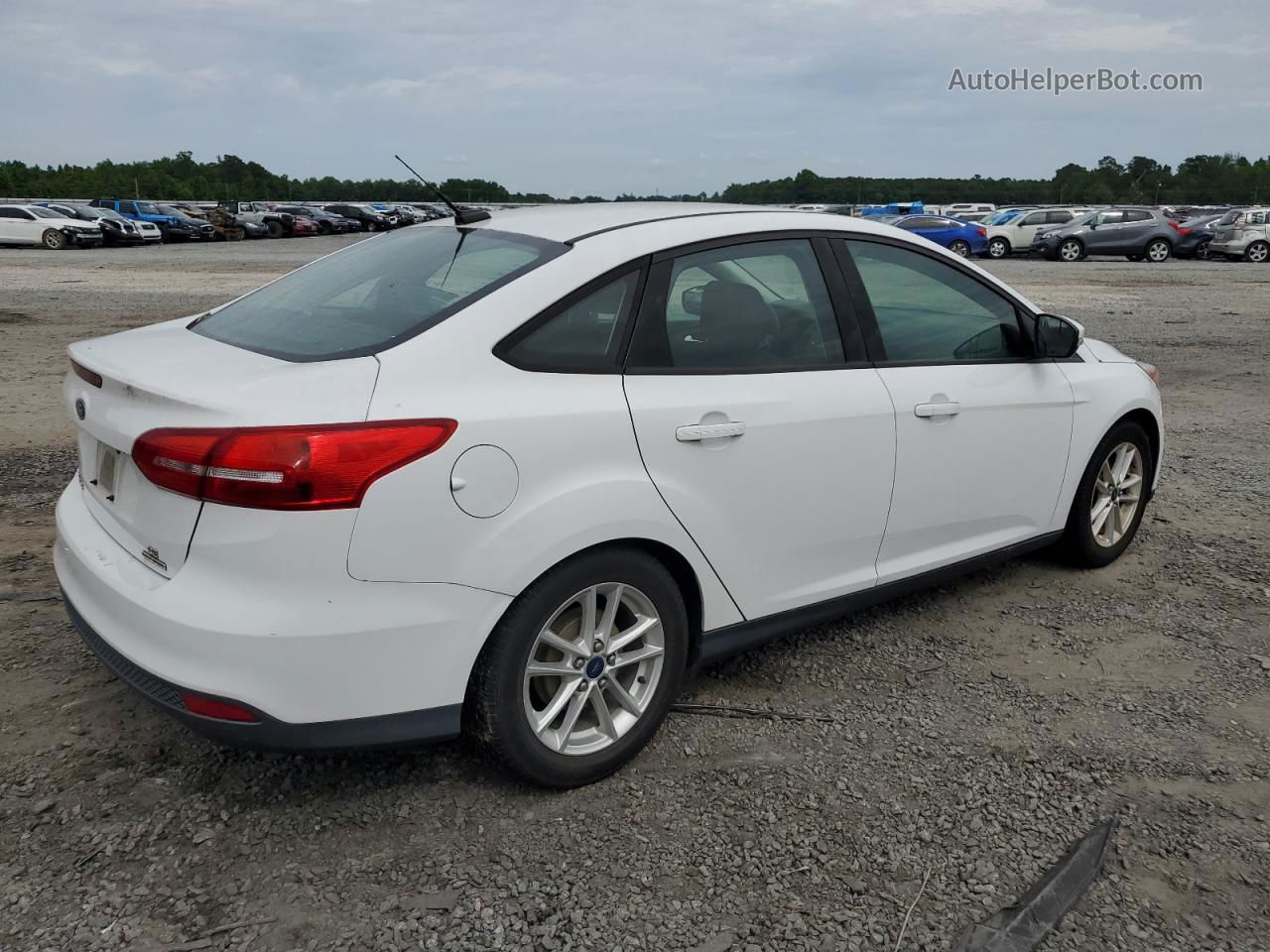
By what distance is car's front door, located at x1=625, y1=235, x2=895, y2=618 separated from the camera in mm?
3102

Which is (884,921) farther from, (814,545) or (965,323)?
(965,323)

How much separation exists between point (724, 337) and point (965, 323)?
124 cm

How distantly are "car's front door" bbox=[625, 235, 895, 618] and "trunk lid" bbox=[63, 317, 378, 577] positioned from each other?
854 mm

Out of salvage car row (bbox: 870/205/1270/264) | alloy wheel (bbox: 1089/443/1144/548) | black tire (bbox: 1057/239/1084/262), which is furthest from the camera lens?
black tire (bbox: 1057/239/1084/262)

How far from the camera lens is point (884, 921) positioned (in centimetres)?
257

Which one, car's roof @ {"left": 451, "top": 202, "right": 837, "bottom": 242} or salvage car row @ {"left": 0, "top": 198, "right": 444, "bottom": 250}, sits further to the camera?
salvage car row @ {"left": 0, "top": 198, "right": 444, "bottom": 250}

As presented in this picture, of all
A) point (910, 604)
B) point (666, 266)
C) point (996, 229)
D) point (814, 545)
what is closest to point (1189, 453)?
point (910, 604)

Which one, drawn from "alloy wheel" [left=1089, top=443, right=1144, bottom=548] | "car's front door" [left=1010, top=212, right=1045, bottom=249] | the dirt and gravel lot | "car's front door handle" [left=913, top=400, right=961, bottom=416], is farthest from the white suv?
"car's front door handle" [left=913, top=400, right=961, bottom=416]

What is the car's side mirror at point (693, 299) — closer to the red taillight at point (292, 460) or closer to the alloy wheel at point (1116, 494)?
the red taillight at point (292, 460)

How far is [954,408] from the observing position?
151 inches

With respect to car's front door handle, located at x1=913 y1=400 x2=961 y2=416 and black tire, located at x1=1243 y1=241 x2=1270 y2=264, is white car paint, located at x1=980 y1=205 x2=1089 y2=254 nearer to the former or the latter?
black tire, located at x1=1243 y1=241 x2=1270 y2=264

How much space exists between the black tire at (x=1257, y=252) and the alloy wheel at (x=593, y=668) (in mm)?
33414

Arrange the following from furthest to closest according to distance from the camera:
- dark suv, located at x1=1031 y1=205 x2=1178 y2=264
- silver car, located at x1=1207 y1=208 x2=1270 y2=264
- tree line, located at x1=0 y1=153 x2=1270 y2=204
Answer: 1. tree line, located at x1=0 y1=153 x2=1270 y2=204
2. dark suv, located at x1=1031 y1=205 x2=1178 y2=264
3. silver car, located at x1=1207 y1=208 x2=1270 y2=264

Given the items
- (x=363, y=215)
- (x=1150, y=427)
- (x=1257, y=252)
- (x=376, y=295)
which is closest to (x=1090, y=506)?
(x=1150, y=427)
